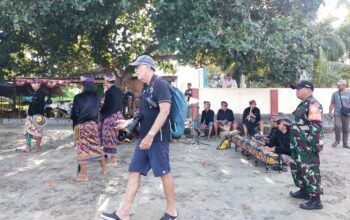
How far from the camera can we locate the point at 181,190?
5.07m

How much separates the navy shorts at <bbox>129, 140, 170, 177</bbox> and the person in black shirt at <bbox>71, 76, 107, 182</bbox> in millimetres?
1990

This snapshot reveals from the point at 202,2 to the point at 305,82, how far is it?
168 inches

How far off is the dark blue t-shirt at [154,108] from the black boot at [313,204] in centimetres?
192

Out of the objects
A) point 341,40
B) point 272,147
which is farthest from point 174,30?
point 341,40

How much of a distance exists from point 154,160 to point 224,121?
23.3ft

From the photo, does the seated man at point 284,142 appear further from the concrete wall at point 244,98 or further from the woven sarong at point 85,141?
the concrete wall at point 244,98

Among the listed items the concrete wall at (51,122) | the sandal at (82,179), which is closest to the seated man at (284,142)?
the sandal at (82,179)

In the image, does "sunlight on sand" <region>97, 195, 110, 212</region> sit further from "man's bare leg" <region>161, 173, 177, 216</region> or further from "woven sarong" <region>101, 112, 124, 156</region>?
"woven sarong" <region>101, 112, 124, 156</region>

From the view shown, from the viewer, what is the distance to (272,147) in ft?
21.7

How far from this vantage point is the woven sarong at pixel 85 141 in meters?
5.45

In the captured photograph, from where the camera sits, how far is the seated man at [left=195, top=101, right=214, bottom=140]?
10.5 meters

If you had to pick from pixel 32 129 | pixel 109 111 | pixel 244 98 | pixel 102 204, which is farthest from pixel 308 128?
pixel 244 98

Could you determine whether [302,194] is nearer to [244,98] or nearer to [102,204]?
[102,204]

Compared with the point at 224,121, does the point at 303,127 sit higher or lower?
higher
